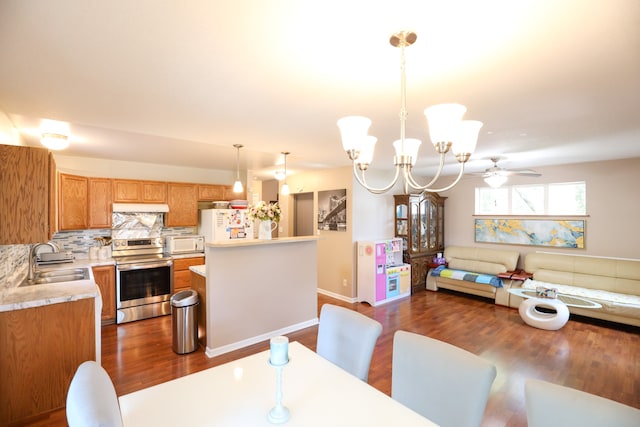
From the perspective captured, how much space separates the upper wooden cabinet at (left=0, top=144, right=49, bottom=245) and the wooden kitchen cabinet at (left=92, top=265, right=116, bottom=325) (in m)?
2.09

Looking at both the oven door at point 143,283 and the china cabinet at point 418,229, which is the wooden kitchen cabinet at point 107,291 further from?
the china cabinet at point 418,229

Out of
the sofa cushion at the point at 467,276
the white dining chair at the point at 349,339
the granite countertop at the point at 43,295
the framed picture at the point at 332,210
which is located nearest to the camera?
the white dining chair at the point at 349,339

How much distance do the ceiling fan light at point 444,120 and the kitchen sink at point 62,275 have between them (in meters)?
3.87

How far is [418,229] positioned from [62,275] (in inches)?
221

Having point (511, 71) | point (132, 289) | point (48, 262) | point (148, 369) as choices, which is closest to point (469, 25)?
point (511, 71)

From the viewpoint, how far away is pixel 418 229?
19.5ft

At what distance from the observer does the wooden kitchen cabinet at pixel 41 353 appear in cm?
216

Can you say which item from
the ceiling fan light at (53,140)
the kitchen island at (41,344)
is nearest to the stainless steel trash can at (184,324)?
the kitchen island at (41,344)

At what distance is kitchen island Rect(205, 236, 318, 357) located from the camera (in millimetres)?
3250

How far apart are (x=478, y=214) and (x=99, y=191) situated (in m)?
6.90

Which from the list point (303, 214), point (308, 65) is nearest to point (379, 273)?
point (303, 214)

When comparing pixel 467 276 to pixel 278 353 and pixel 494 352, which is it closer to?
pixel 494 352

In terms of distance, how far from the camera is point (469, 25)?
1.32 meters

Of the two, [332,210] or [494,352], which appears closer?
[494,352]
